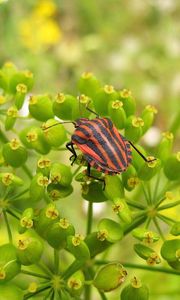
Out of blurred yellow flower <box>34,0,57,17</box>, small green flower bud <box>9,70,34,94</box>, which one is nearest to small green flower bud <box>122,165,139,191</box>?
small green flower bud <box>9,70,34,94</box>

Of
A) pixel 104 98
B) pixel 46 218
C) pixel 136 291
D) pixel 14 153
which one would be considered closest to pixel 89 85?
pixel 104 98

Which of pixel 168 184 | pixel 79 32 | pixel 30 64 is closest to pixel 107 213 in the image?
pixel 30 64

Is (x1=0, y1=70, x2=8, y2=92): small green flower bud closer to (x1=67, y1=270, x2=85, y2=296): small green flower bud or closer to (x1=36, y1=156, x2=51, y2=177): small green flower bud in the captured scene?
(x1=36, y1=156, x2=51, y2=177): small green flower bud

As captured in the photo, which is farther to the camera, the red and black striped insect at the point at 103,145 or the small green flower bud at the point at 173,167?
the small green flower bud at the point at 173,167

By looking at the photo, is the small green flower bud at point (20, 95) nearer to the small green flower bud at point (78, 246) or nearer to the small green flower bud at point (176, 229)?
the small green flower bud at point (78, 246)

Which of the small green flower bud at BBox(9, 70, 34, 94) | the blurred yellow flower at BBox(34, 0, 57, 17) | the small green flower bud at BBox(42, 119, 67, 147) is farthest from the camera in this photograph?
the blurred yellow flower at BBox(34, 0, 57, 17)

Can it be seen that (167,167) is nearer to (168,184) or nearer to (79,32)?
(168,184)

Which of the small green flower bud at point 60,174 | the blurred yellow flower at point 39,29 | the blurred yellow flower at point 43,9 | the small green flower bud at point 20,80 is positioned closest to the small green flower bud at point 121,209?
the small green flower bud at point 60,174

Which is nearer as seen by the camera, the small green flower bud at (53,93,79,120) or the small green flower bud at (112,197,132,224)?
the small green flower bud at (112,197,132,224)
